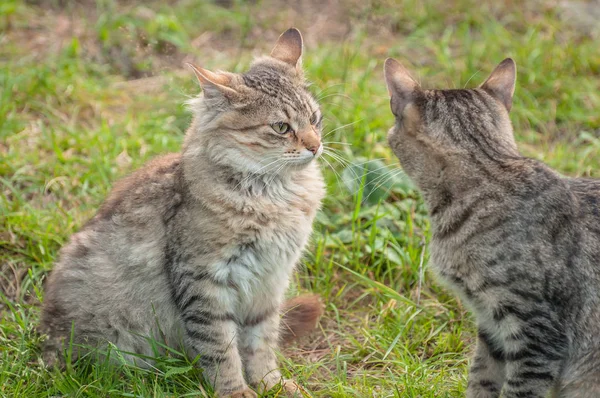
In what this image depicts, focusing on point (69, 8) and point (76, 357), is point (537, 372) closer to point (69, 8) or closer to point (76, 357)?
point (76, 357)

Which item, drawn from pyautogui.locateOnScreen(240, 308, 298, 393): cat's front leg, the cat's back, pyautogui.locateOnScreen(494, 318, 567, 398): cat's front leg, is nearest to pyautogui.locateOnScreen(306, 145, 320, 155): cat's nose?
the cat's back

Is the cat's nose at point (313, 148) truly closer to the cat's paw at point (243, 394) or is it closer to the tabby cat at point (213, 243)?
the tabby cat at point (213, 243)

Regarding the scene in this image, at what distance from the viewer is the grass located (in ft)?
13.6

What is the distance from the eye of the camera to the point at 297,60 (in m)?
4.29

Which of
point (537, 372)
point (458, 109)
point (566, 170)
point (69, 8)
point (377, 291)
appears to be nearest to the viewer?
point (537, 372)

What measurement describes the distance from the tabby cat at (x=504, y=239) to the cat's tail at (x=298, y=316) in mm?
1041

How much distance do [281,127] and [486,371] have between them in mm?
1529

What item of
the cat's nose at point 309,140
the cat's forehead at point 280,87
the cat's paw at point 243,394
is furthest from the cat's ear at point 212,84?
the cat's paw at point 243,394

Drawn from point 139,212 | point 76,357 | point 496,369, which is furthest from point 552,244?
point 76,357

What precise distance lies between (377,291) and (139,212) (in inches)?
60.1

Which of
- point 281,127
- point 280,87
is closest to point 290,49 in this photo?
point 280,87

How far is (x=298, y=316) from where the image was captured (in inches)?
174

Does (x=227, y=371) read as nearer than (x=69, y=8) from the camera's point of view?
Yes

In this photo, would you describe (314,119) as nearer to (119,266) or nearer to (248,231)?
(248,231)
